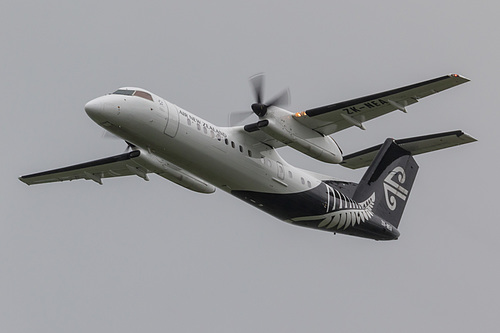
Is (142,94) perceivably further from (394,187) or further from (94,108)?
(394,187)

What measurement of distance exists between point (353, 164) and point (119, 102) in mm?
8559

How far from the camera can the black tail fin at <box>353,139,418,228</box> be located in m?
25.8

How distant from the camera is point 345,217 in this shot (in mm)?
24312

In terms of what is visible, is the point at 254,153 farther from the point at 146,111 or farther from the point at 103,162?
the point at 103,162

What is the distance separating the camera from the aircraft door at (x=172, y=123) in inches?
831

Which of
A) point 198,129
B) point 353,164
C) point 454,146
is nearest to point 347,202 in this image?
point 353,164

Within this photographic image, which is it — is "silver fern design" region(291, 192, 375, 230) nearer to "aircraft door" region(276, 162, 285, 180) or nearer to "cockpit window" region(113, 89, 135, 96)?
"aircraft door" region(276, 162, 285, 180)

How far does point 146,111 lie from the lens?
68.4 ft

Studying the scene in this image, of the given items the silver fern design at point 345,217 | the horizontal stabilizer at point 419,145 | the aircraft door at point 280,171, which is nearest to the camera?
the horizontal stabilizer at point 419,145

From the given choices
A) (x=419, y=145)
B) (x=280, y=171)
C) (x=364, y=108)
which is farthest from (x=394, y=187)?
(x=364, y=108)

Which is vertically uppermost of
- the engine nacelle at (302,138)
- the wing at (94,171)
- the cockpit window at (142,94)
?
the engine nacelle at (302,138)

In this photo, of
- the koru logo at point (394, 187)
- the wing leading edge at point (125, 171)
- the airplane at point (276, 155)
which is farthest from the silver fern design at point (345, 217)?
the wing leading edge at point (125, 171)

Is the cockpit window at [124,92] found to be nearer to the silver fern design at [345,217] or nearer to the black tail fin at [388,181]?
the silver fern design at [345,217]

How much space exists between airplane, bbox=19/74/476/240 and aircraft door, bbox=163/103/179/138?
0.03 m
